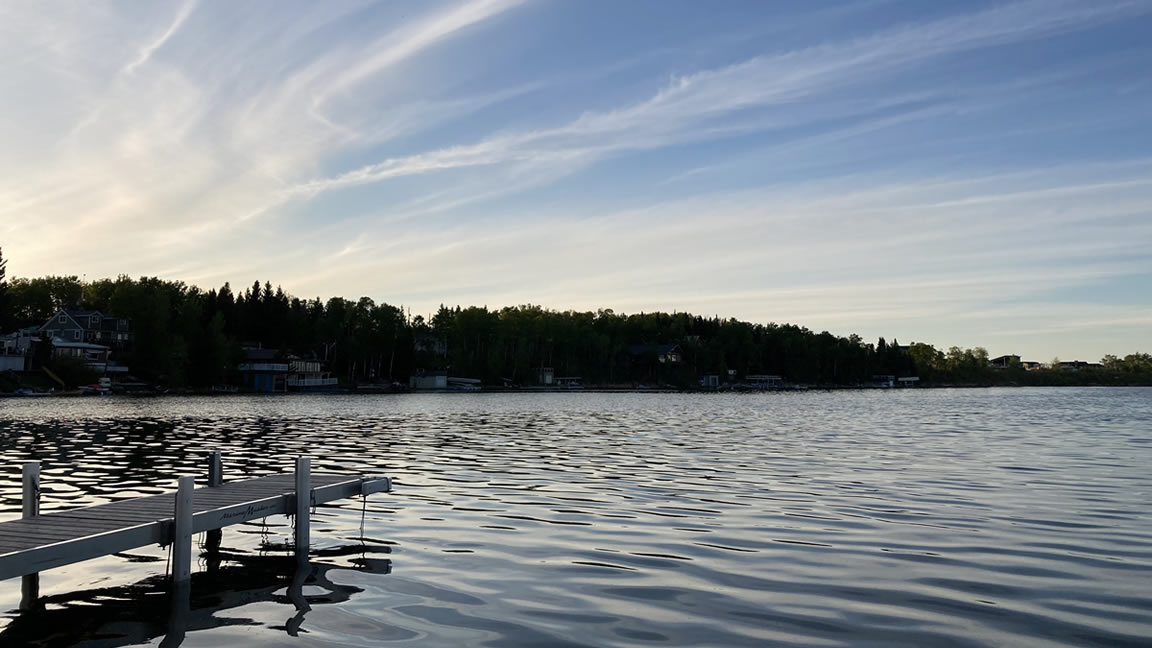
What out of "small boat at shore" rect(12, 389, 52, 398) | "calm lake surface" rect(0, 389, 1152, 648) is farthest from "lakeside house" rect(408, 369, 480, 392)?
"calm lake surface" rect(0, 389, 1152, 648)

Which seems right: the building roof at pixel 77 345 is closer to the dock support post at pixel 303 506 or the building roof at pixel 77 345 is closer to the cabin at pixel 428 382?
the cabin at pixel 428 382

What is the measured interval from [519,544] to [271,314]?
173 metres

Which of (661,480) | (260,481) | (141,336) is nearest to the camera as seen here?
(260,481)

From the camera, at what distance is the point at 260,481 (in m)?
19.0

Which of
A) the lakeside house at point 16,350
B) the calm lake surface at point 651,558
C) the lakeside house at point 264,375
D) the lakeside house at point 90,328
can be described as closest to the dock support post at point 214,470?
the calm lake surface at point 651,558

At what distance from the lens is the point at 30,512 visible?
1492 centimetres

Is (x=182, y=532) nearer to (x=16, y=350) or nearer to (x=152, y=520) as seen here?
(x=152, y=520)

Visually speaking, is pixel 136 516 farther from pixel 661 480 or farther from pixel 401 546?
pixel 661 480

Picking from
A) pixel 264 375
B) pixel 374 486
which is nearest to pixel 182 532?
pixel 374 486

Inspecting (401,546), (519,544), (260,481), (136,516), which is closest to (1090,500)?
(519,544)

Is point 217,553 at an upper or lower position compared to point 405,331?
lower

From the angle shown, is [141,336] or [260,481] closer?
[260,481]

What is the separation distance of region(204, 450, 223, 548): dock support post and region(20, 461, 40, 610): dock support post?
2.82m

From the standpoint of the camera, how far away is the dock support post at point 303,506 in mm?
15703
